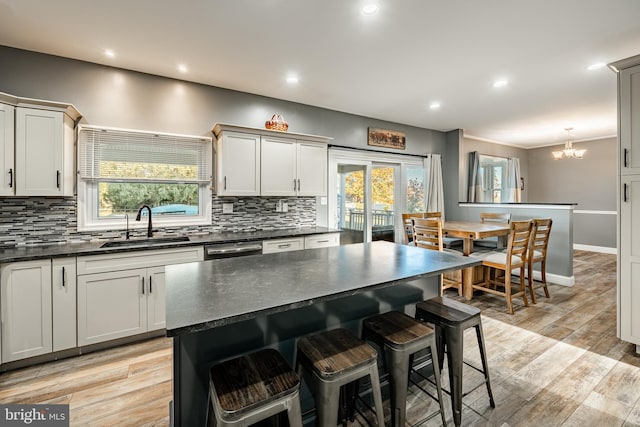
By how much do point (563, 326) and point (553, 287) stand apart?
1588 mm

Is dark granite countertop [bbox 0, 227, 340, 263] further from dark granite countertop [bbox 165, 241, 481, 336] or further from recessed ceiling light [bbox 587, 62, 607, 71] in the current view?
recessed ceiling light [bbox 587, 62, 607, 71]

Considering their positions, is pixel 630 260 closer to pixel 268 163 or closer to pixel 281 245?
pixel 281 245

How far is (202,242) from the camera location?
288cm

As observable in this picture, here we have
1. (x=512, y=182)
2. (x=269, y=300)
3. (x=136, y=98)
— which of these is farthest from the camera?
(x=512, y=182)

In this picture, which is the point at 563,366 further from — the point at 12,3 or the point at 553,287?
the point at 12,3

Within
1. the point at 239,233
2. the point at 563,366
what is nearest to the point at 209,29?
the point at 239,233

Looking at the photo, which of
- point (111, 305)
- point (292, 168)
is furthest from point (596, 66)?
point (111, 305)

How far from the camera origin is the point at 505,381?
210 cm

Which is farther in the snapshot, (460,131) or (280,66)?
(460,131)

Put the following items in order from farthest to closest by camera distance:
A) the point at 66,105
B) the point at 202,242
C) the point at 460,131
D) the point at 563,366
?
the point at 460,131
the point at 202,242
the point at 66,105
the point at 563,366

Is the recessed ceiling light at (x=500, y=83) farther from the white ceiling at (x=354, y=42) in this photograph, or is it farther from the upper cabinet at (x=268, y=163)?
the upper cabinet at (x=268, y=163)

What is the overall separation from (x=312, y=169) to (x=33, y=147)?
2.71 meters

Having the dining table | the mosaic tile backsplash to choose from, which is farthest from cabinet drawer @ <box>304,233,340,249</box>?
the dining table

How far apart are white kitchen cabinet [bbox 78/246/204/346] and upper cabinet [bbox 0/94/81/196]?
748 millimetres
